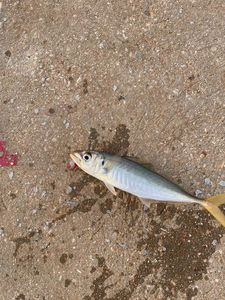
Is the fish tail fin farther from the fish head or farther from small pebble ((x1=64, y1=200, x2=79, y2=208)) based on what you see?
small pebble ((x1=64, y1=200, x2=79, y2=208))

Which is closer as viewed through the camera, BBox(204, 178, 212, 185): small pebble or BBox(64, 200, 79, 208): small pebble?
BBox(204, 178, 212, 185): small pebble

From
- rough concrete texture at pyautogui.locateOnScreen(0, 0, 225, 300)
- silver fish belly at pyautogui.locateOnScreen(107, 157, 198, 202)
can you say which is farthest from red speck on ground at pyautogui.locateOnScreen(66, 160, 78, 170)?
silver fish belly at pyautogui.locateOnScreen(107, 157, 198, 202)

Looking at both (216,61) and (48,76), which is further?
(48,76)

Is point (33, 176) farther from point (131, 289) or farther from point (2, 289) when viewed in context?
point (131, 289)

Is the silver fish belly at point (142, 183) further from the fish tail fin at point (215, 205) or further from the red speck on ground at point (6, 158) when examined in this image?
the red speck on ground at point (6, 158)

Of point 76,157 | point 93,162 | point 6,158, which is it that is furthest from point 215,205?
point 6,158

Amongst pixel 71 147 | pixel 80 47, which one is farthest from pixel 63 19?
pixel 71 147

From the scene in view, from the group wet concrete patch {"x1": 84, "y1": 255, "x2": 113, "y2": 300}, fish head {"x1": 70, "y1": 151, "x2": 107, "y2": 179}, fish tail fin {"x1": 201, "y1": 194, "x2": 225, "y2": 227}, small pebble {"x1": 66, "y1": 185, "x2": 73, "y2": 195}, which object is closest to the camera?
fish tail fin {"x1": 201, "y1": 194, "x2": 225, "y2": 227}

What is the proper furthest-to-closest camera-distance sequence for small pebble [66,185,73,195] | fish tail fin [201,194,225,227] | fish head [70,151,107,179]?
small pebble [66,185,73,195] < fish head [70,151,107,179] < fish tail fin [201,194,225,227]
